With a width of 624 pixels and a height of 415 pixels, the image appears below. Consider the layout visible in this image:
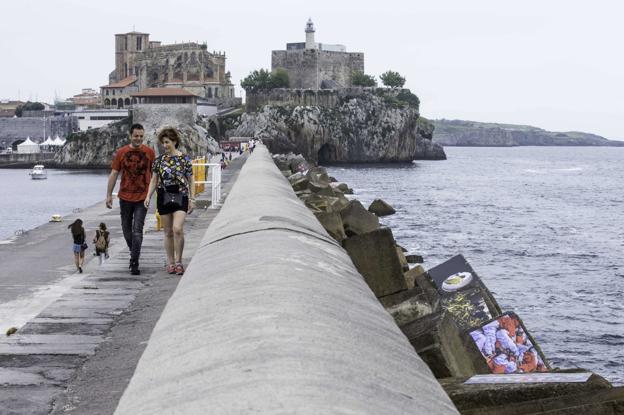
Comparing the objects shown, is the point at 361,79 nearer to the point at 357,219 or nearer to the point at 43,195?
the point at 43,195

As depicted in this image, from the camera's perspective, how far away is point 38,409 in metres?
4.54

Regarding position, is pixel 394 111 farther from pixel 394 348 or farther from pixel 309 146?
pixel 394 348

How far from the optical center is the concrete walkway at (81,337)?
4.77m

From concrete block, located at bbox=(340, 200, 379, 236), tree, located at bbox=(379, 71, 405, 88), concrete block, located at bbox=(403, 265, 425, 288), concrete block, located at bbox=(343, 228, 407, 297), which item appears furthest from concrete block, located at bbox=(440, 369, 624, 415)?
tree, located at bbox=(379, 71, 405, 88)

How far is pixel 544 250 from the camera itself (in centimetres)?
3372

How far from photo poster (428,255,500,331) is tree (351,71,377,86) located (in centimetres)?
14366

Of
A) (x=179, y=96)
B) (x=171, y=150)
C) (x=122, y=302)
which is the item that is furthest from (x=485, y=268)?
(x=179, y=96)

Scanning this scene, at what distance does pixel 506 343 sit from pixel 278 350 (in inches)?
252

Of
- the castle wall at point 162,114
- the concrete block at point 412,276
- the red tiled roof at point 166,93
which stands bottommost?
the concrete block at point 412,276

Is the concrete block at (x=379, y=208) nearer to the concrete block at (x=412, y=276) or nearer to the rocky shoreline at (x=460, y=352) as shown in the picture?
the concrete block at (x=412, y=276)

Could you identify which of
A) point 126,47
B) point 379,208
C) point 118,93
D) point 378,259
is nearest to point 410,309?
point 378,259

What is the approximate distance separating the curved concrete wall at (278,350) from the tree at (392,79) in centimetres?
15987

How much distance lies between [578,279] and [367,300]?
23282 millimetres

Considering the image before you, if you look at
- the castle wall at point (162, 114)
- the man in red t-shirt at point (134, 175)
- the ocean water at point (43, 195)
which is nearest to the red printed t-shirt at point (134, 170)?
the man in red t-shirt at point (134, 175)
